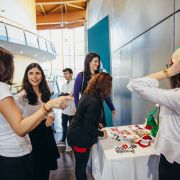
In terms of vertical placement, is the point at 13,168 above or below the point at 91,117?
below

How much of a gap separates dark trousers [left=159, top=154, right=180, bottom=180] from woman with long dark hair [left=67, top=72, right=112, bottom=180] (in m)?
0.77

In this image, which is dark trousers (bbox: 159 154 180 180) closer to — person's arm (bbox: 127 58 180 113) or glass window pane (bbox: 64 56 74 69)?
person's arm (bbox: 127 58 180 113)

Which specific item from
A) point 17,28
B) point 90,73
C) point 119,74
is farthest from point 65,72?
point 17,28

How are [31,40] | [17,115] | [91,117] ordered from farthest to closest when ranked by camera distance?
[31,40] < [91,117] < [17,115]

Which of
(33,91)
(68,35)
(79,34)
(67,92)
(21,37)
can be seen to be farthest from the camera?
(79,34)

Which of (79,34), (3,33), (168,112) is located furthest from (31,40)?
(168,112)

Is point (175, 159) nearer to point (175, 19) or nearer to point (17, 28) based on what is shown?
point (175, 19)

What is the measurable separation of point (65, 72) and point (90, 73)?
134 cm

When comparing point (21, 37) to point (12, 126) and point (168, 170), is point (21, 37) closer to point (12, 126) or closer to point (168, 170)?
point (12, 126)

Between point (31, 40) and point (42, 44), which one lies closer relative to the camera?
point (31, 40)

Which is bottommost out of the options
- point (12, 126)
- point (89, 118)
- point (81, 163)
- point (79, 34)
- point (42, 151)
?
point (81, 163)

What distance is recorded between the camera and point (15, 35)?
814 cm

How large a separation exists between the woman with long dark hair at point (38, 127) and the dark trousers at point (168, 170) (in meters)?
1.08

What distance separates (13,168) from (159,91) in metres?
0.85
